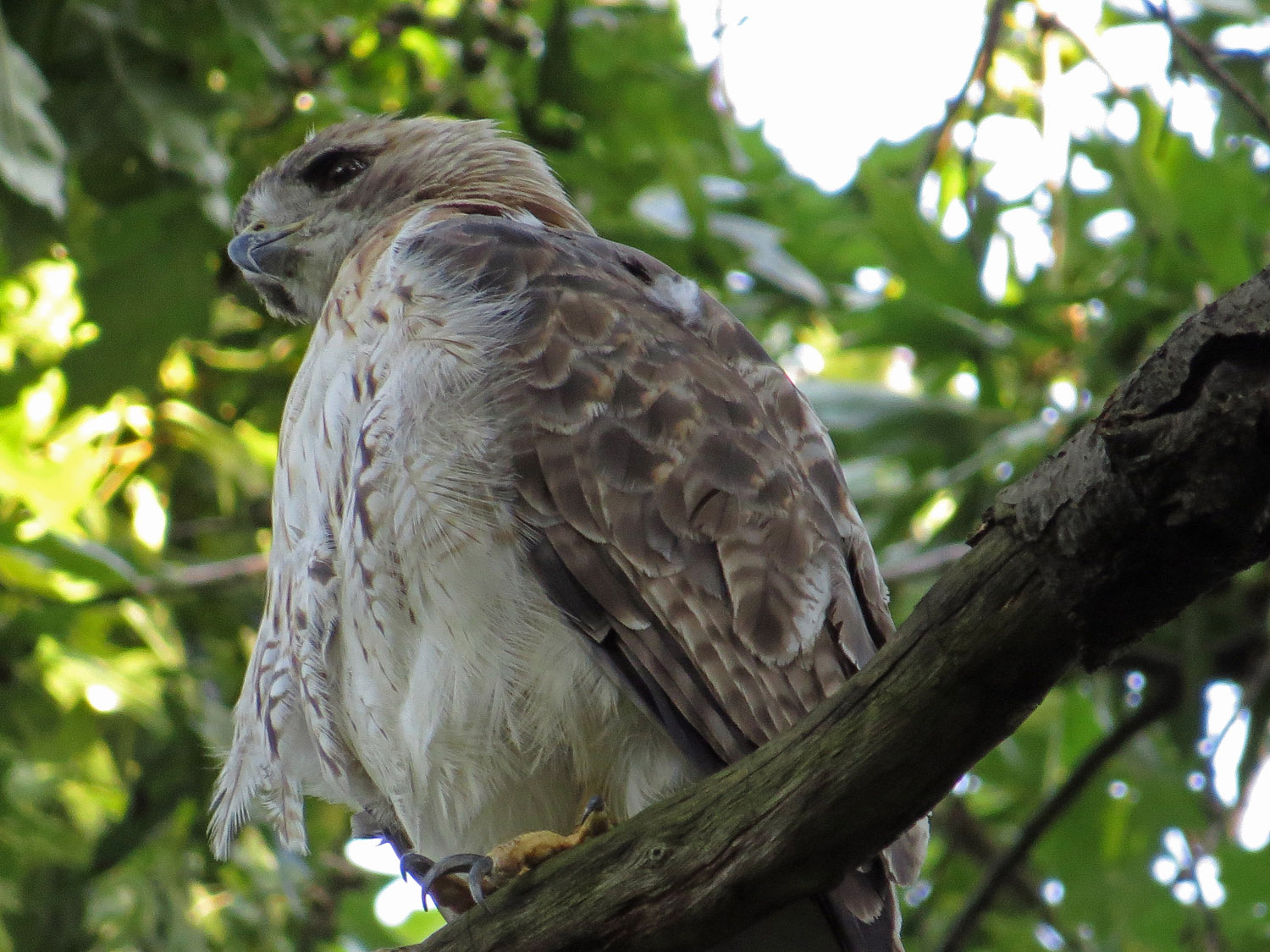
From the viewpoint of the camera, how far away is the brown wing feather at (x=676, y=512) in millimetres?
2727

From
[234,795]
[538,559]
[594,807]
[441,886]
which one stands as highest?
[538,559]

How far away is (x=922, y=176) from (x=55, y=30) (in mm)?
2646

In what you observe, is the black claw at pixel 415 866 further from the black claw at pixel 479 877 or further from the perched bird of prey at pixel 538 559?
the black claw at pixel 479 877

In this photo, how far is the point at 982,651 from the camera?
6.04 feet

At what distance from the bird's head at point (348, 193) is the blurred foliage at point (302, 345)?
258 millimetres

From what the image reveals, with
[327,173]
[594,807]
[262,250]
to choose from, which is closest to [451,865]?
[594,807]

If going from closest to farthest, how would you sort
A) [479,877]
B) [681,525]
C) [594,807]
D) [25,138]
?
[479,877] → [594,807] → [681,525] → [25,138]

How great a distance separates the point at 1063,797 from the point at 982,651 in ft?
11.1

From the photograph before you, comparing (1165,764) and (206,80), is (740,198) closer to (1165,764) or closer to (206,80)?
(206,80)

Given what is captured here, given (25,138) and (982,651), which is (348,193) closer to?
(25,138)

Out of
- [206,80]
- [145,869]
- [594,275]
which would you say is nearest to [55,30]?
[206,80]

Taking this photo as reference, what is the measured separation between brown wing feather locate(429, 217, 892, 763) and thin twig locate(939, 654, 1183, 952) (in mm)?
2041

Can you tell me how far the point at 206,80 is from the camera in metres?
4.73

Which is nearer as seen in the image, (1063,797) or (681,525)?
(681,525)
